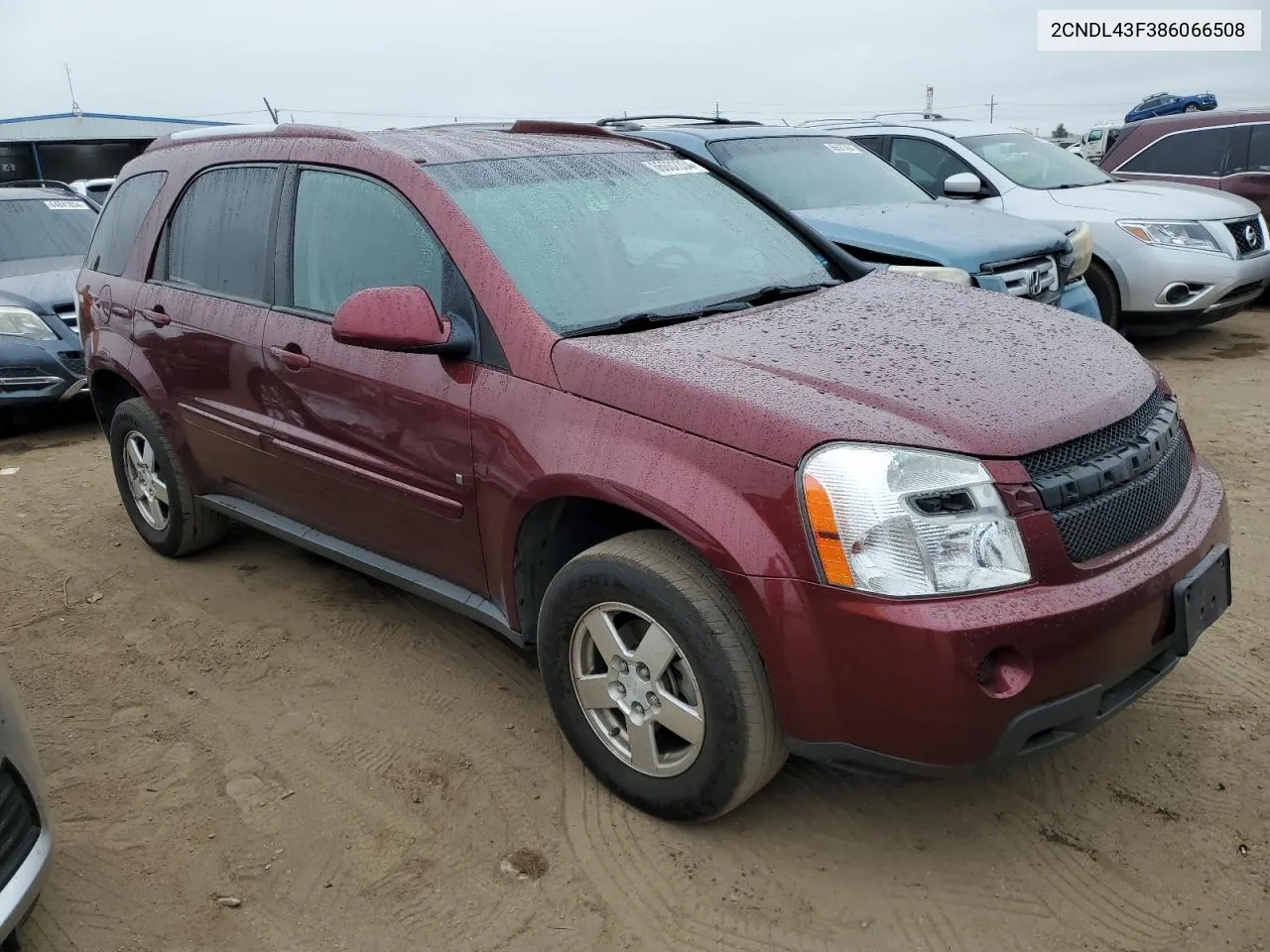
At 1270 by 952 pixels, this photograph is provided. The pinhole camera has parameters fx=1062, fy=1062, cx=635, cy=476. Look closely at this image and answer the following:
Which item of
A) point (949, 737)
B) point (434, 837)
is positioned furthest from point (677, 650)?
point (434, 837)

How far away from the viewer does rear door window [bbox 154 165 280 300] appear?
3.71 metres

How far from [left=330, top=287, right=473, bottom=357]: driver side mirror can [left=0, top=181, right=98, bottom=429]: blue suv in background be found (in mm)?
4865

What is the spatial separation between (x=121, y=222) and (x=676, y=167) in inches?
97.5

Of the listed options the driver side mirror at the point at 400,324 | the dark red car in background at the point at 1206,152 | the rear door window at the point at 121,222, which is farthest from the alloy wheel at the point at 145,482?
the dark red car in background at the point at 1206,152

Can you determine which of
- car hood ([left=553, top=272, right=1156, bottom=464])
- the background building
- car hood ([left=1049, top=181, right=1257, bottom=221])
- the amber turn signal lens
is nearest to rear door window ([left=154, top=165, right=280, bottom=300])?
car hood ([left=553, top=272, right=1156, bottom=464])

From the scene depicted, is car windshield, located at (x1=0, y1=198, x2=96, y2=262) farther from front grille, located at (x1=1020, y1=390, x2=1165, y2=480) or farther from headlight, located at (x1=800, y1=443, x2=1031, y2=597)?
front grille, located at (x1=1020, y1=390, x2=1165, y2=480)

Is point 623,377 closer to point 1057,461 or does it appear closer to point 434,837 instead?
point 1057,461

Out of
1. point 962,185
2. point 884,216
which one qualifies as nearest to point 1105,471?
point 884,216

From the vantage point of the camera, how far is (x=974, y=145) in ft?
27.5

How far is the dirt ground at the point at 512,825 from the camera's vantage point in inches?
96.0

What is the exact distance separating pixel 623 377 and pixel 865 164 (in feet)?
17.0

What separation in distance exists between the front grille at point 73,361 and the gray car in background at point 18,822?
531 cm

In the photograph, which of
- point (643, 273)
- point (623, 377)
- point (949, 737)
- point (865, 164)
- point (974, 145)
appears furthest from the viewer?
point (974, 145)

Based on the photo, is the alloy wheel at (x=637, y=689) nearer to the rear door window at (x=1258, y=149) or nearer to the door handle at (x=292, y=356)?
the door handle at (x=292, y=356)
